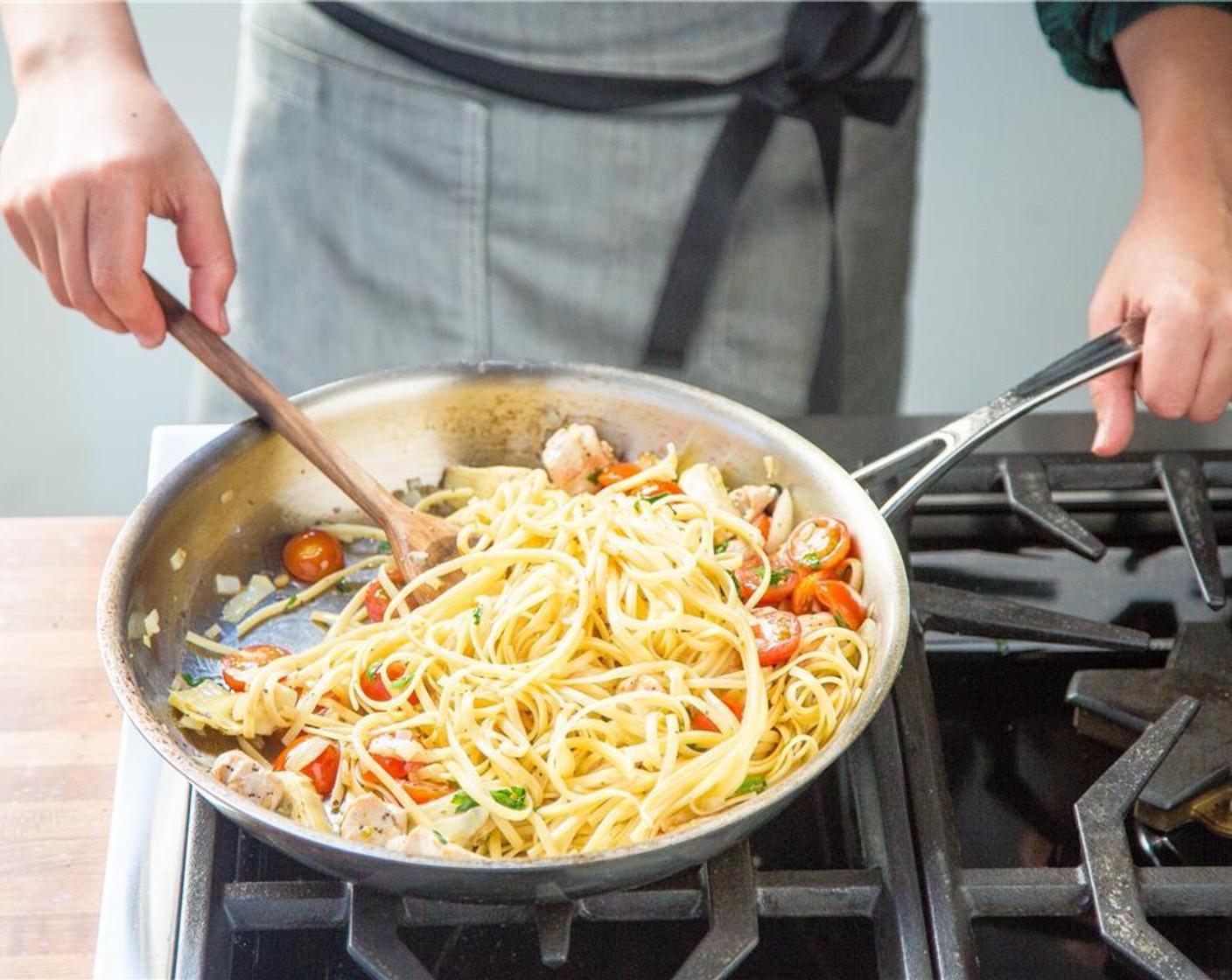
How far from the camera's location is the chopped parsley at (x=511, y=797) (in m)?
1.17

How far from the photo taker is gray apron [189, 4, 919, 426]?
76.2 inches

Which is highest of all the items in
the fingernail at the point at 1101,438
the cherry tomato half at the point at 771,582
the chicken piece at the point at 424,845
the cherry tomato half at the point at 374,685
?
the fingernail at the point at 1101,438

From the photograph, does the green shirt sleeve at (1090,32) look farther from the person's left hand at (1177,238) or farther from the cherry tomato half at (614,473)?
the cherry tomato half at (614,473)

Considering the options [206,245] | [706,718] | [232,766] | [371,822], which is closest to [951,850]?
[706,718]

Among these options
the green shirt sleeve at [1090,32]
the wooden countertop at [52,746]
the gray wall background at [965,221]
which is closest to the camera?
the wooden countertop at [52,746]

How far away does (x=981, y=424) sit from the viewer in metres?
1.37

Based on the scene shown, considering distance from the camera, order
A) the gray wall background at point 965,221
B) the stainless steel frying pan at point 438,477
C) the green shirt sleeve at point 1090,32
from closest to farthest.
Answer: the stainless steel frying pan at point 438,477 → the green shirt sleeve at point 1090,32 → the gray wall background at point 965,221

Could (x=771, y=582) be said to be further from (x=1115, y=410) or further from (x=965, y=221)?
(x=965, y=221)

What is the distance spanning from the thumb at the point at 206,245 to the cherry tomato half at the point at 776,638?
643mm

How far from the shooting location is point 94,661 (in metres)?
1.39

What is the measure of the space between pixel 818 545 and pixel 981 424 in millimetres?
198

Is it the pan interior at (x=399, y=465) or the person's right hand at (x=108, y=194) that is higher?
the person's right hand at (x=108, y=194)

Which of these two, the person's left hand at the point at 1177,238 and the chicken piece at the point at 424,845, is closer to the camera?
the chicken piece at the point at 424,845

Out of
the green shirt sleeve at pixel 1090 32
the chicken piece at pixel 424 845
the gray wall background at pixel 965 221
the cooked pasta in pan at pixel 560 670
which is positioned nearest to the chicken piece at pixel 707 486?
the cooked pasta in pan at pixel 560 670
